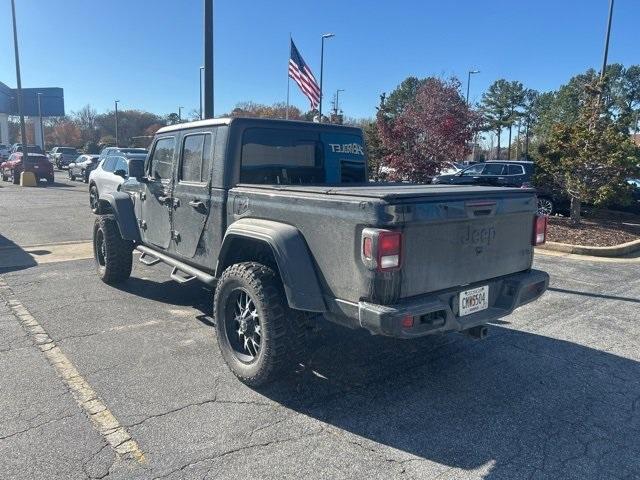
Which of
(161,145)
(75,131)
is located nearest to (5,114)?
(75,131)

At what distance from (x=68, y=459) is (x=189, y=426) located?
2.29 ft

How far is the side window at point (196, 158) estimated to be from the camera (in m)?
4.50

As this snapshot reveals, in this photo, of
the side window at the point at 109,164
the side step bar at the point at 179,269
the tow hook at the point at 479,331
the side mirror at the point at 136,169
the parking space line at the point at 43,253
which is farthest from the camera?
the side window at the point at 109,164

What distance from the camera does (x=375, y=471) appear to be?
9.23 feet

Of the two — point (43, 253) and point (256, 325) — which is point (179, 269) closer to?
point (256, 325)

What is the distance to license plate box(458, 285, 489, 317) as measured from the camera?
3400 mm

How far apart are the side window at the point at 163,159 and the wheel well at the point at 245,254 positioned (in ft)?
4.75

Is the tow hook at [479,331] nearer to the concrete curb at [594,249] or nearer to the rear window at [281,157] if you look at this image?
the rear window at [281,157]

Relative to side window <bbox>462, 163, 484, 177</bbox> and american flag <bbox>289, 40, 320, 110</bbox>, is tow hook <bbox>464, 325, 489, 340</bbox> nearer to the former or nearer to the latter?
side window <bbox>462, 163, 484, 177</bbox>

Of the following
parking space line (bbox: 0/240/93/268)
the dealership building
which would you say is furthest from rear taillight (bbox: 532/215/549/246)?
the dealership building

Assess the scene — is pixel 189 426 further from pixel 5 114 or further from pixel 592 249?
pixel 5 114

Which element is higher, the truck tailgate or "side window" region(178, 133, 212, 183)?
"side window" region(178, 133, 212, 183)

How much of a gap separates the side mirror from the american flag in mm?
11263

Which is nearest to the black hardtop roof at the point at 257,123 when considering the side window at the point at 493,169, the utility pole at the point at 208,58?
the utility pole at the point at 208,58
